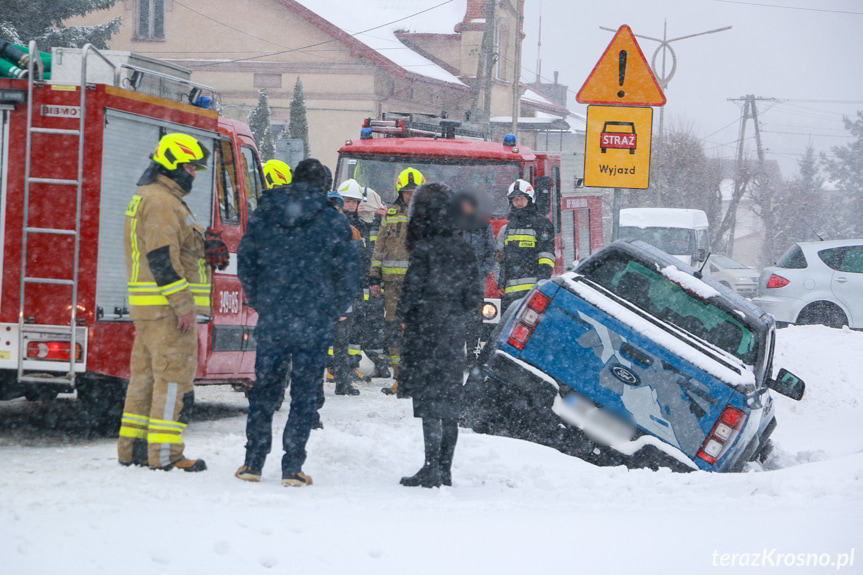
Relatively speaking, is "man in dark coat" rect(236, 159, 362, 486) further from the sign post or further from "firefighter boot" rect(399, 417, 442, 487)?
the sign post

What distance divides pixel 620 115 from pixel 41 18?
12.9 m

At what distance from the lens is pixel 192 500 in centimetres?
575

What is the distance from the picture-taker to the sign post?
941 centimetres

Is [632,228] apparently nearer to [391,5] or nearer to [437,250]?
[437,250]

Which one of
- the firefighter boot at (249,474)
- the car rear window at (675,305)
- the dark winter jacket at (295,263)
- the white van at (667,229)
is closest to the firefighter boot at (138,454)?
the firefighter boot at (249,474)

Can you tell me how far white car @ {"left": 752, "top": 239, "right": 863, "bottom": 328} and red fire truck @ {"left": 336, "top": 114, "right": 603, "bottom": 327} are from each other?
606 cm

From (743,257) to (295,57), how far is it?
69.2m

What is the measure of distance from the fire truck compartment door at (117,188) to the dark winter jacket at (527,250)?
13.6 feet

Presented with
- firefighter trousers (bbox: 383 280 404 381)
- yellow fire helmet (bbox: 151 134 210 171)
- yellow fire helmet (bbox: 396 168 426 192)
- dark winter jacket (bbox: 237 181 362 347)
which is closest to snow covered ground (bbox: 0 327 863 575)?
dark winter jacket (bbox: 237 181 362 347)

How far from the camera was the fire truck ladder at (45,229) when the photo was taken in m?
7.25

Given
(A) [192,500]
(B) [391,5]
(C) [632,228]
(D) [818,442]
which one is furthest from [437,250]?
(B) [391,5]

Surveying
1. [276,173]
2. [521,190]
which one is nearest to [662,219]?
[521,190]

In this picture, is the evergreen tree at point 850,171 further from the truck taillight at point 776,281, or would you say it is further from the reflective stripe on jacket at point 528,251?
the reflective stripe on jacket at point 528,251

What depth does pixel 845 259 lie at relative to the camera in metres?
18.1
